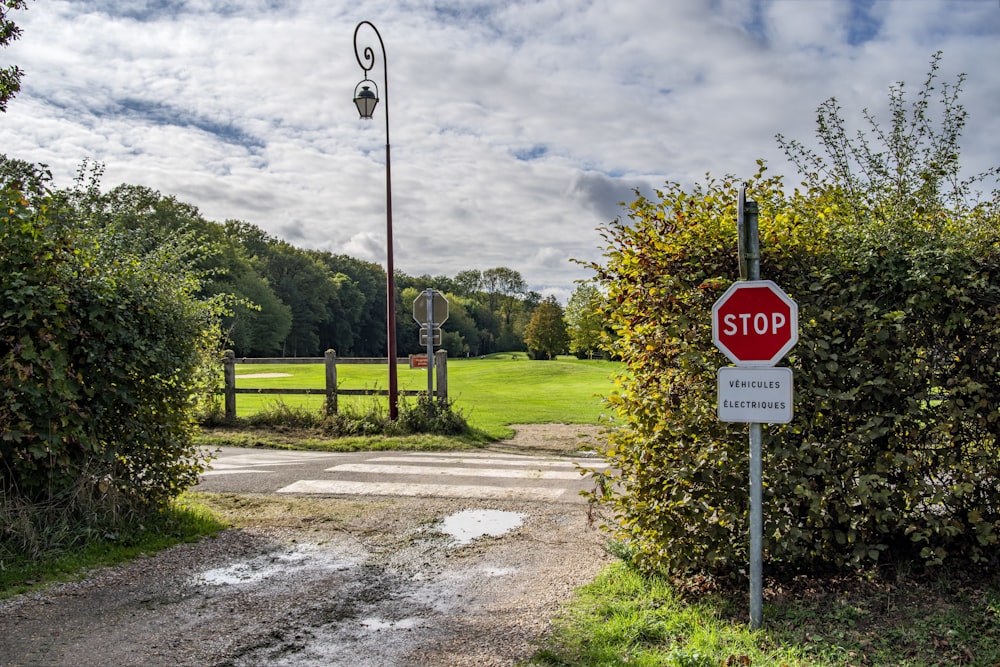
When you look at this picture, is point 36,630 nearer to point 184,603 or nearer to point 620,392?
point 184,603

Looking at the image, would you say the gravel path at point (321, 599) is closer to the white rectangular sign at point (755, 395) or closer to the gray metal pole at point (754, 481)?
the gray metal pole at point (754, 481)

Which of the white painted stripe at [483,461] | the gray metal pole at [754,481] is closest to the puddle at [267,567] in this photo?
the gray metal pole at [754,481]

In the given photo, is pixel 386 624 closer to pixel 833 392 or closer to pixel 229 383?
pixel 833 392

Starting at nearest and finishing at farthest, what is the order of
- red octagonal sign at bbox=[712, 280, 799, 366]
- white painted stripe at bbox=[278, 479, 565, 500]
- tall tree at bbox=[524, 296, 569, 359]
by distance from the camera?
1. red octagonal sign at bbox=[712, 280, 799, 366]
2. white painted stripe at bbox=[278, 479, 565, 500]
3. tall tree at bbox=[524, 296, 569, 359]

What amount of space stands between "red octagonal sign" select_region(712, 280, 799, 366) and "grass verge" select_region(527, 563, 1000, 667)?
1645mm

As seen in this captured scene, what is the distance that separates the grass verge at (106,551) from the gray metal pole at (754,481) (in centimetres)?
502

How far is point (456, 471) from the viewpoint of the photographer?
10914 millimetres

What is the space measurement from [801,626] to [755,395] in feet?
4.78

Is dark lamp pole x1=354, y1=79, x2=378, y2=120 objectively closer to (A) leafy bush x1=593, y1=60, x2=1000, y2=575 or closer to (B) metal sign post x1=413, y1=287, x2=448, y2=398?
(B) metal sign post x1=413, y1=287, x2=448, y2=398

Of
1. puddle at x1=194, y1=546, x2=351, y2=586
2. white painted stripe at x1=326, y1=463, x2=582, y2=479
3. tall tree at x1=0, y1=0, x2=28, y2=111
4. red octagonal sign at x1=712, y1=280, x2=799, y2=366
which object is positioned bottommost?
white painted stripe at x1=326, y1=463, x2=582, y2=479

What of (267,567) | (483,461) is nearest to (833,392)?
(267,567)

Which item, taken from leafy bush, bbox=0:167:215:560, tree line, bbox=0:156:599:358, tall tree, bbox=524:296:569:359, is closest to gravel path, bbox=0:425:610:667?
leafy bush, bbox=0:167:215:560

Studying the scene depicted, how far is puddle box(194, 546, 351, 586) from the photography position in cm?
585

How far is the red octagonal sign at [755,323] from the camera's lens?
172 inches
